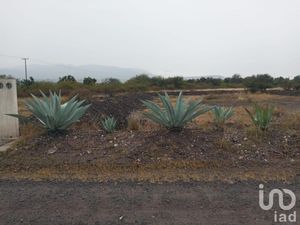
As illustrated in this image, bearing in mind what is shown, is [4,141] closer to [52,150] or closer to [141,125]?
[52,150]

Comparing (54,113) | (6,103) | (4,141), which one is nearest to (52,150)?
(54,113)

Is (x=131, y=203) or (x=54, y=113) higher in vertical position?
(x=54, y=113)

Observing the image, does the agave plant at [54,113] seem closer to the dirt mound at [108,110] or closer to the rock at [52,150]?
the rock at [52,150]

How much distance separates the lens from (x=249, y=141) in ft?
22.3

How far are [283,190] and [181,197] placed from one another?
134cm

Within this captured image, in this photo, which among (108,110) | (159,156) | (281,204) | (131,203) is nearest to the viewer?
(281,204)

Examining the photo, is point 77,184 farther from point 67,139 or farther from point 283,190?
point 283,190

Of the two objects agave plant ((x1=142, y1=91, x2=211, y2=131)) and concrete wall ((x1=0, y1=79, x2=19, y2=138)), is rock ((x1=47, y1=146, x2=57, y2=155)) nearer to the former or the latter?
agave plant ((x1=142, y1=91, x2=211, y2=131))

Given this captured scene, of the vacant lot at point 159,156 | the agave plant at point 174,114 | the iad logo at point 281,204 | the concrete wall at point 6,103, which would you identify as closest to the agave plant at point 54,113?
the vacant lot at point 159,156

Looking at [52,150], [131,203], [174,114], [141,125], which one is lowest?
[131,203]

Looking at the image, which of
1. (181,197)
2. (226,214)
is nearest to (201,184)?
(181,197)

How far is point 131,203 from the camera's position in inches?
170

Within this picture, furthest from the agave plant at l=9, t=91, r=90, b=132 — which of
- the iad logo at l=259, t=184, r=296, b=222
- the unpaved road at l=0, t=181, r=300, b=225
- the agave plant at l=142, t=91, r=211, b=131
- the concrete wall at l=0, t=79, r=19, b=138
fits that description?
the iad logo at l=259, t=184, r=296, b=222

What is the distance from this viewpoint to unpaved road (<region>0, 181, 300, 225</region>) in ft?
12.7
